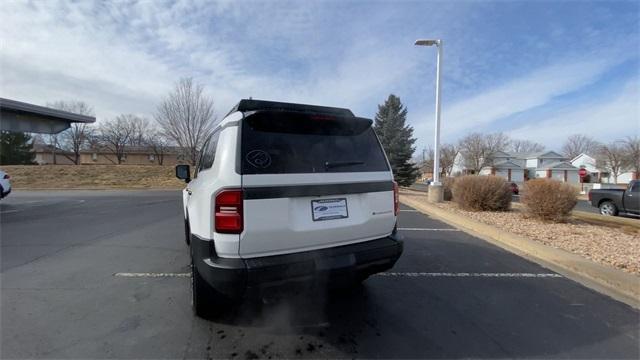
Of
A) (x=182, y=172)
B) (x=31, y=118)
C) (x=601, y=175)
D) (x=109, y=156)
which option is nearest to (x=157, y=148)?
(x=109, y=156)

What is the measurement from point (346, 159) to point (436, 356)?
5.81 feet

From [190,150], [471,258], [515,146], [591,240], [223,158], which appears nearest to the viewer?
[223,158]

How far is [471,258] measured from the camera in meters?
5.25

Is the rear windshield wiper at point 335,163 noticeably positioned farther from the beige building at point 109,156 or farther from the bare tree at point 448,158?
the bare tree at point 448,158

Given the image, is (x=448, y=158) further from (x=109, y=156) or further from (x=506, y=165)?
(x=109, y=156)

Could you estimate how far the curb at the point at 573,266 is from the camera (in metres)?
3.82

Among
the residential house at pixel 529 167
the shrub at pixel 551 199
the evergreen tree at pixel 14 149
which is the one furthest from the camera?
the residential house at pixel 529 167

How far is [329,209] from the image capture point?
2.70 m

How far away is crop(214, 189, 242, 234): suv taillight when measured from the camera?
2.33 meters

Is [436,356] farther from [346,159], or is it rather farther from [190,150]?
[190,150]

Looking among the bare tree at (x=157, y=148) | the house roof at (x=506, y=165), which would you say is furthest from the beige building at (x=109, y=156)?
the house roof at (x=506, y=165)

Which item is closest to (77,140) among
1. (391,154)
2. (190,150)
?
(190,150)

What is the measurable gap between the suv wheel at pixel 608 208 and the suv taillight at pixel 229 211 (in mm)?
16789

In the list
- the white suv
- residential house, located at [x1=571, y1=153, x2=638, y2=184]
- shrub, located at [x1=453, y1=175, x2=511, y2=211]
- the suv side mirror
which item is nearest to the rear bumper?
the white suv
